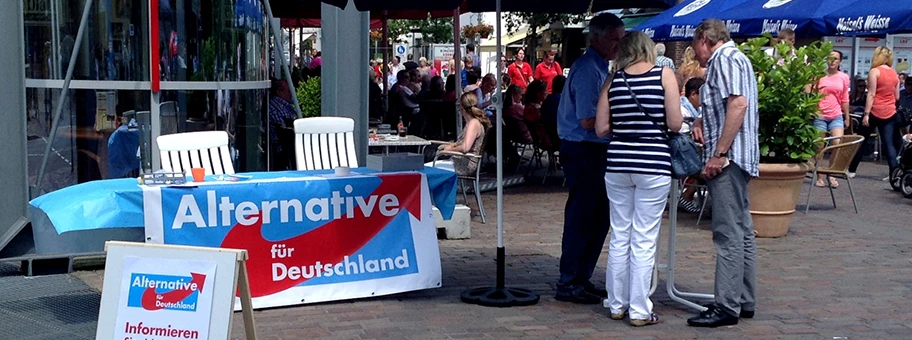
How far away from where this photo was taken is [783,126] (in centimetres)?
909

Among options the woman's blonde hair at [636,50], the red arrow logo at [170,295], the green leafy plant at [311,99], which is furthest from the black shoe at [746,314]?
the green leafy plant at [311,99]

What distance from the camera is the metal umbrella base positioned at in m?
6.68

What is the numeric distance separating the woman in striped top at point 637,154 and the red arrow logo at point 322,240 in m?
1.38

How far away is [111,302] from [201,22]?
4993 millimetres

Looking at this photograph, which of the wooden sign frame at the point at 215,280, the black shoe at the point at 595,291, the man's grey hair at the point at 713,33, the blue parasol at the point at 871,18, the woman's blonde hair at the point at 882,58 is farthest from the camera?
the woman's blonde hair at the point at 882,58

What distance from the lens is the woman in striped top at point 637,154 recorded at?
593 centimetres

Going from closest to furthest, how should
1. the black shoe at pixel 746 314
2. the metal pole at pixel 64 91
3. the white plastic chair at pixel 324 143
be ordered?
the black shoe at pixel 746 314 → the metal pole at pixel 64 91 → the white plastic chair at pixel 324 143

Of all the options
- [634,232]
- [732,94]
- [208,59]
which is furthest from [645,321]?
[208,59]

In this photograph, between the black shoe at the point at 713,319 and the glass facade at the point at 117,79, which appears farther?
the glass facade at the point at 117,79

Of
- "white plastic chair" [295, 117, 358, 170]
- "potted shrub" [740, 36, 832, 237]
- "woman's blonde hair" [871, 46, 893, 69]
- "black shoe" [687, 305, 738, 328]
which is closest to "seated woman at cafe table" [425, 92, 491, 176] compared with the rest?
"white plastic chair" [295, 117, 358, 170]

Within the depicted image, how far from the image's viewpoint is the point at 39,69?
895 centimetres

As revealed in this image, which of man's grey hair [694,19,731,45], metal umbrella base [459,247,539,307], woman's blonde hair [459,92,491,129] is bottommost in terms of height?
metal umbrella base [459,247,539,307]

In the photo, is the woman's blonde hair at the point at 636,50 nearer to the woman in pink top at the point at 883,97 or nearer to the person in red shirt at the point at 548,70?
the woman in pink top at the point at 883,97

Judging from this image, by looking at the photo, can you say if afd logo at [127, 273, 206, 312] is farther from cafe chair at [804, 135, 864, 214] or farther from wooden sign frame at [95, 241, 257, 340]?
cafe chair at [804, 135, 864, 214]
